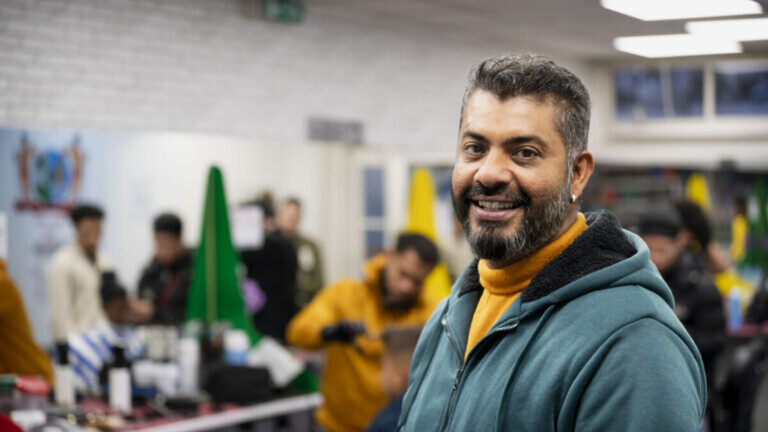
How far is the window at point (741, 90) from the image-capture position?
31.1 feet

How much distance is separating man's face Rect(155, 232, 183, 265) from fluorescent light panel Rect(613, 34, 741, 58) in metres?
4.24

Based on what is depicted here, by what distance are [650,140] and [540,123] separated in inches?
349

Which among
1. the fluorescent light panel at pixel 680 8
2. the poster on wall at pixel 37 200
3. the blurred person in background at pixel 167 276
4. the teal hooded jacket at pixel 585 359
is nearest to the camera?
the teal hooded jacket at pixel 585 359

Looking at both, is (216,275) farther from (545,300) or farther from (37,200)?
(545,300)

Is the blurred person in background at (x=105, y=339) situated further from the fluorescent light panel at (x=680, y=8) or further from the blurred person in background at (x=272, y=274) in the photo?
the fluorescent light panel at (x=680, y=8)

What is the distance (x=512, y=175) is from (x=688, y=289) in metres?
3.87

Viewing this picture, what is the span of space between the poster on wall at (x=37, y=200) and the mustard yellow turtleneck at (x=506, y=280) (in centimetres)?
339

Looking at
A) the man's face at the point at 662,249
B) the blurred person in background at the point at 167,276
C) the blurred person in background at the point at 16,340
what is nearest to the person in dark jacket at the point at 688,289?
the man's face at the point at 662,249

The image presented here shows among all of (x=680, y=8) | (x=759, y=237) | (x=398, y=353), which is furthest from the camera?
(x=759, y=237)

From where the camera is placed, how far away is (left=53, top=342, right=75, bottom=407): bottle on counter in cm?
429

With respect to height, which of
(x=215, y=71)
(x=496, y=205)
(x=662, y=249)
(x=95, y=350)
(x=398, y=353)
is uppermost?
(x=215, y=71)

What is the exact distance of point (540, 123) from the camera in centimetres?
154

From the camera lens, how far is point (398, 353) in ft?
12.7

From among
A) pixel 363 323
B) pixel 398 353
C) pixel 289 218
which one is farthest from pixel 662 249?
pixel 289 218
